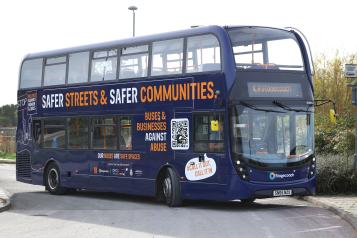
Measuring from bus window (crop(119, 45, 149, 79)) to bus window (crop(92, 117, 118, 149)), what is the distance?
1275 mm

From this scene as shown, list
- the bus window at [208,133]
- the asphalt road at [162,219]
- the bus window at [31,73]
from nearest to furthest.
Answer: the asphalt road at [162,219], the bus window at [208,133], the bus window at [31,73]

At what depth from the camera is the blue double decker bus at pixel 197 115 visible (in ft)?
55.6

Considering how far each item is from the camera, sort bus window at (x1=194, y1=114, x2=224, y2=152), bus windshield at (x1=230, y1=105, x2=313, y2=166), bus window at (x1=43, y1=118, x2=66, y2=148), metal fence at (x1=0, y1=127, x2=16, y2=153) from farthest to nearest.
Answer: metal fence at (x1=0, y1=127, x2=16, y2=153), bus window at (x1=43, y1=118, x2=66, y2=148), bus window at (x1=194, y1=114, x2=224, y2=152), bus windshield at (x1=230, y1=105, x2=313, y2=166)

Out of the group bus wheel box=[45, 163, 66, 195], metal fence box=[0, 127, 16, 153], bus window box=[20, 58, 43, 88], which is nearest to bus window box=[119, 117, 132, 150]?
bus wheel box=[45, 163, 66, 195]

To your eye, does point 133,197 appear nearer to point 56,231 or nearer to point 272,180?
point 272,180

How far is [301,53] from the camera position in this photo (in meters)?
18.0

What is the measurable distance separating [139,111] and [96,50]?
2.58 meters

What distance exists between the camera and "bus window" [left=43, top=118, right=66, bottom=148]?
73.8 ft

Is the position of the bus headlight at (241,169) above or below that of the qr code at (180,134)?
below

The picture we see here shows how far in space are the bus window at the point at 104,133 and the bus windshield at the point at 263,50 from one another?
4.52 meters

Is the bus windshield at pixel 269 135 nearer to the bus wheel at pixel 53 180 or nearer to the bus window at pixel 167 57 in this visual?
the bus window at pixel 167 57

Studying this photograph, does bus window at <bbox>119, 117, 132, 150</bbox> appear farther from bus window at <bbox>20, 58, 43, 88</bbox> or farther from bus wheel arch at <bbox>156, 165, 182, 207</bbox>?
bus window at <bbox>20, 58, 43, 88</bbox>

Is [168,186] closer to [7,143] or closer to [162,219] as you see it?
[162,219]

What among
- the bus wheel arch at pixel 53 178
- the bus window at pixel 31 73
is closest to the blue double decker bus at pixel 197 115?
the bus wheel arch at pixel 53 178
